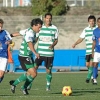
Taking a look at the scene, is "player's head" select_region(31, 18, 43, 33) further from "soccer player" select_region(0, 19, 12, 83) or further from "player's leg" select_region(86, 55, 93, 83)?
"player's leg" select_region(86, 55, 93, 83)

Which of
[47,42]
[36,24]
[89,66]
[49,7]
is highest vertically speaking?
[36,24]

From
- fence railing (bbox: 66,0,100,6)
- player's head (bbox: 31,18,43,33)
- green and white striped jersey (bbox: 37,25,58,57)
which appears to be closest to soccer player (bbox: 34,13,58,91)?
green and white striped jersey (bbox: 37,25,58,57)

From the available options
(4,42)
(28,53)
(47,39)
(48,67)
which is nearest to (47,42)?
(47,39)

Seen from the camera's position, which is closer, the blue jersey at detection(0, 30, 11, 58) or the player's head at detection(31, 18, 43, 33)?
the player's head at detection(31, 18, 43, 33)

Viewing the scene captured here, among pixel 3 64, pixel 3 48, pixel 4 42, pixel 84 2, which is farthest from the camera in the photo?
pixel 84 2

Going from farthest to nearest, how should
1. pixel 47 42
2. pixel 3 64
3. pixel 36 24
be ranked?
pixel 47 42 → pixel 3 64 → pixel 36 24

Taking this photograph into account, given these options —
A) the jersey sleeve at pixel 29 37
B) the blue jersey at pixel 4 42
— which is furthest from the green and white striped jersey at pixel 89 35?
the jersey sleeve at pixel 29 37

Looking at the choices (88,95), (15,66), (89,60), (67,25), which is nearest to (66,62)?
(15,66)

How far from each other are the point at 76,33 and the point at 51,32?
71.4ft

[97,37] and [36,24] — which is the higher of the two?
[36,24]

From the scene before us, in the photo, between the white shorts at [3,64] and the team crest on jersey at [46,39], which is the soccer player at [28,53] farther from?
the team crest on jersey at [46,39]

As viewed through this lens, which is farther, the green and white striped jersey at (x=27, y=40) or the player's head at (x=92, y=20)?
the player's head at (x=92, y=20)

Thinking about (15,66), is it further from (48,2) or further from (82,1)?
(82,1)

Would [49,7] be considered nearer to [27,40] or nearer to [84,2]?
[84,2]
